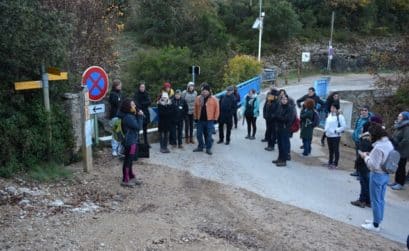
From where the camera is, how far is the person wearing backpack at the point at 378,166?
303 inches

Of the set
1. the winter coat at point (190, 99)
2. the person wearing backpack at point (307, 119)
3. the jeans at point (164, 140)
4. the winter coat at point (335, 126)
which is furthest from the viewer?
the winter coat at point (190, 99)

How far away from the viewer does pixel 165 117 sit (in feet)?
40.1

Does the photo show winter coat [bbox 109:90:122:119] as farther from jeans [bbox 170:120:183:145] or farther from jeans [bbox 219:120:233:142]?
jeans [bbox 219:120:233:142]

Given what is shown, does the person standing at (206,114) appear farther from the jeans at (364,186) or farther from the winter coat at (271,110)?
the jeans at (364,186)

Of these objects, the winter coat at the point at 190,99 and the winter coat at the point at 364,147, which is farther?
the winter coat at the point at 190,99

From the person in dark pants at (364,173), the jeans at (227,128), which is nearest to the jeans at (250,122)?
the jeans at (227,128)

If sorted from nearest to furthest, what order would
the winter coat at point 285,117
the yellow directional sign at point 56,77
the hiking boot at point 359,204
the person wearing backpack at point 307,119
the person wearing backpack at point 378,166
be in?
the person wearing backpack at point 378,166 < the hiking boot at point 359,204 < the yellow directional sign at point 56,77 < the winter coat at point 285,117 < the person wearing backpack at point 307,119

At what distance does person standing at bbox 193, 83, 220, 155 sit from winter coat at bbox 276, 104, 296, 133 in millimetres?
1711

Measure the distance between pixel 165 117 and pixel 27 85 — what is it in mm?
4103

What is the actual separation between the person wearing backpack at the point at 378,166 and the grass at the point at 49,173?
5.35 meters

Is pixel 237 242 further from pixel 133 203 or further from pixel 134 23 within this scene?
pixel 134 23

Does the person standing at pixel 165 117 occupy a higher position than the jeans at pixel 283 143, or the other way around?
the person standing at pixel 165 117

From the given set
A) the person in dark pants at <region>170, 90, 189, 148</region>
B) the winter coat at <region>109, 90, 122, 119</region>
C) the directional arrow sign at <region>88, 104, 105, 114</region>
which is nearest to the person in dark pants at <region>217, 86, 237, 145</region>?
the person in dark pants at <region>170, 90, 189, 148</region>

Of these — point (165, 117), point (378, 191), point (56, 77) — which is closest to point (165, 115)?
point (165, 117)
